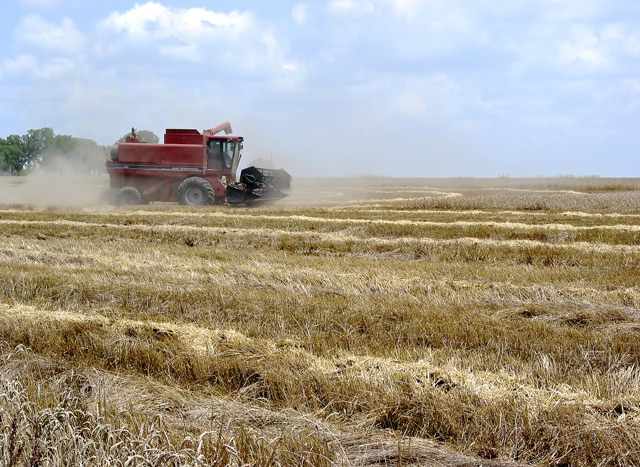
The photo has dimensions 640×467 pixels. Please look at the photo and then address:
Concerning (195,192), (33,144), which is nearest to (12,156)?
(33,144)

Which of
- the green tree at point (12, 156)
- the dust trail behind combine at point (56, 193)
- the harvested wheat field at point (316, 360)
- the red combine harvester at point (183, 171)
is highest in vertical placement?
the green tree at point (12, 156)

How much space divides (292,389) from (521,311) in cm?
338

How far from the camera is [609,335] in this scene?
17.6 feet

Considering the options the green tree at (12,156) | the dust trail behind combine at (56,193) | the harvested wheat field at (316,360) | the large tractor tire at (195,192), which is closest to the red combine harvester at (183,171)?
the large tractor tire at (195,192)

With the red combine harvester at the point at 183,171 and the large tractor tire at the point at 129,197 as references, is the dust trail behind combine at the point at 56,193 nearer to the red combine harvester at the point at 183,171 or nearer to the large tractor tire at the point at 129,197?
the large tractor tire at the point at 129,197

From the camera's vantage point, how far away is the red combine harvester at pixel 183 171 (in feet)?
78.1

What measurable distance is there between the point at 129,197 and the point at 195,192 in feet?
10.0

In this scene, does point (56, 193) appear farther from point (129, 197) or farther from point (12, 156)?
point (12, 156)

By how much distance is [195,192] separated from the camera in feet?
77.6

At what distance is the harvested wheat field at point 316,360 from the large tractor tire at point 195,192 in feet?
43.8

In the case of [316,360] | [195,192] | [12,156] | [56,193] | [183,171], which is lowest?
[316,360]

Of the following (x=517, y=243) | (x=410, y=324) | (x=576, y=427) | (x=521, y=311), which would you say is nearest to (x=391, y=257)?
(x=517, y=243)

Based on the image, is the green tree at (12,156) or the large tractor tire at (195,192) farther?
the green tree at (12,156)

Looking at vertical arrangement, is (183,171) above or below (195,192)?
A: above
